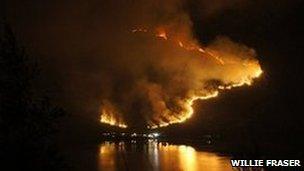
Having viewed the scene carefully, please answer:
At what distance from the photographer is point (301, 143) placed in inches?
5527

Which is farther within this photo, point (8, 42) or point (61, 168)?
point (8, 42)

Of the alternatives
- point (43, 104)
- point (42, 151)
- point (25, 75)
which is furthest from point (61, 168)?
point (25, 75)

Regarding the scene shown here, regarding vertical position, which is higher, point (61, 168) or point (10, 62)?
point (10, 62)

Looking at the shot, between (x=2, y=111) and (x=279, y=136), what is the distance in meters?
148

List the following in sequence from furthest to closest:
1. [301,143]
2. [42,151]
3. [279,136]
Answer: [279,136] → [301,143] → [42,151]

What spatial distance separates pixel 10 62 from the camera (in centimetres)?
2119

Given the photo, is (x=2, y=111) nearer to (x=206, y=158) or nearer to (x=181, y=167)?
(x=181, y=167)

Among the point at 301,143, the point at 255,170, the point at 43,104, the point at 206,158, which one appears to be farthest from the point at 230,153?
the point at 43,104

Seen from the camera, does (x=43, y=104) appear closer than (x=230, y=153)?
Yes

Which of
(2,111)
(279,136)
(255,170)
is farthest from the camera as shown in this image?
(279,136)

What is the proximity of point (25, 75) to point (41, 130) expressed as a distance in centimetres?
257

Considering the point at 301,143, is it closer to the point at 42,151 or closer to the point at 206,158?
the point at 206,158

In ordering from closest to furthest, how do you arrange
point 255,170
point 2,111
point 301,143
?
point 2,111
point 255,170
point 301,143

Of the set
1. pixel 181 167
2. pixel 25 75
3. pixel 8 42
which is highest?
pixel 8 42
